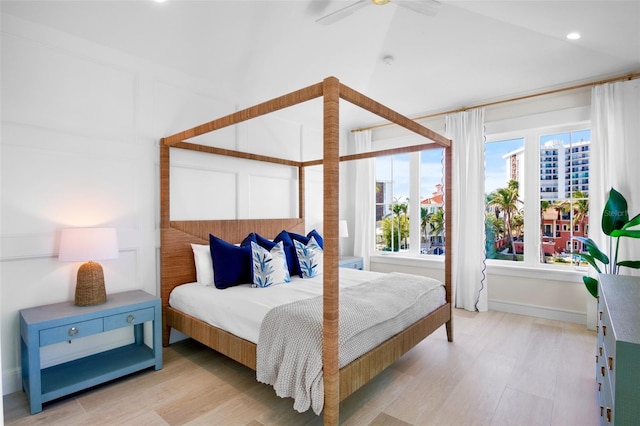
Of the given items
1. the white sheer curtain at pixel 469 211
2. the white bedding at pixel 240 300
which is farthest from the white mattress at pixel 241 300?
the white sheer curtain at pixel 469 211

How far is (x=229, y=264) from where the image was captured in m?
3.09

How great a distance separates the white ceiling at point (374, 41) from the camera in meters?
2.78

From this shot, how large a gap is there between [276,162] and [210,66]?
131 cm

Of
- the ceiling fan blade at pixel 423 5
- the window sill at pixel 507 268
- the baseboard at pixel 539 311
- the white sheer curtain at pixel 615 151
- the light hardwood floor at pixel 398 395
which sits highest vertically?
the ceiling fan blade at pixel 423 5

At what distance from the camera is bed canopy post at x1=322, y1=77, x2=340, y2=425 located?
1.89m

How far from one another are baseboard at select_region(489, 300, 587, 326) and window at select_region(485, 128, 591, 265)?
1.76 feet

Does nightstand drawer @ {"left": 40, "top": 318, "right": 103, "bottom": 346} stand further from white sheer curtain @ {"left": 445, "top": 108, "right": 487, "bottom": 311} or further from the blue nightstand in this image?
white sheer curtain @ {"left": 445, "top": 108, "right": 487, "bottom": 311}

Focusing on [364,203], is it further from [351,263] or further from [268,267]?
[268,267]

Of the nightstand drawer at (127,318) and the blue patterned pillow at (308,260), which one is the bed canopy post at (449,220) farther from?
the nightstand drawer at (127,318)

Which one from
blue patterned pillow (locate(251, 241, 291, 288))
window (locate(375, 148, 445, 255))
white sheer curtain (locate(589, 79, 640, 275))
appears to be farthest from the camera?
window (locate(375, 148, 445, 255))

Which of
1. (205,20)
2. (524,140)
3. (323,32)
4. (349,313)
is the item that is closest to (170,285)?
(349,313)

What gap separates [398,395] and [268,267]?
1.44 m

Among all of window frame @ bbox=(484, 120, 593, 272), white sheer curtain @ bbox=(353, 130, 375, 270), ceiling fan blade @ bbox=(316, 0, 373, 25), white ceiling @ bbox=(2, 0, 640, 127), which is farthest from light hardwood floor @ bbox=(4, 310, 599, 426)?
ceiling fan blade @ bbox=(316, 0, 373, 25)

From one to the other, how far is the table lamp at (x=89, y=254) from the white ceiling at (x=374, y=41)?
5.09 feet
